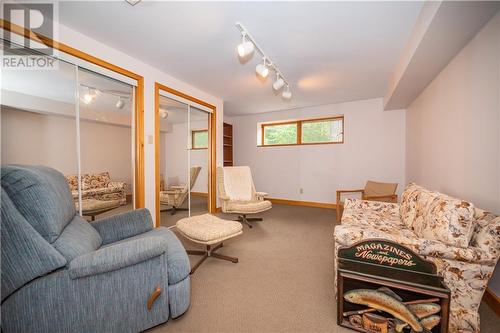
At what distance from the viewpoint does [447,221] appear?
1.31 m

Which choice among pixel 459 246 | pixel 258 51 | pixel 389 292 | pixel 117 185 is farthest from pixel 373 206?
pixel 117 185

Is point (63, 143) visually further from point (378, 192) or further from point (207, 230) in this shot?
point (378, 192)

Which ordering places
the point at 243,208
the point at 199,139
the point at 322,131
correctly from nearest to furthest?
1. the point at 243,208
2. the point at 199,139
3. the point at 322,131

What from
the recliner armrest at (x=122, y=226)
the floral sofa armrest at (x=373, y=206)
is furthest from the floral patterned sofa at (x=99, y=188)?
the floral sofa armrest at (x=373, y=206)

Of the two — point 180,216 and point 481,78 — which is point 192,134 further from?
point 481,78

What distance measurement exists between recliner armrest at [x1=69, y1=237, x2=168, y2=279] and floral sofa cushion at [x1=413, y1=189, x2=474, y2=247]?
1.83 m

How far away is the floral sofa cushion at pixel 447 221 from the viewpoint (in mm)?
1230

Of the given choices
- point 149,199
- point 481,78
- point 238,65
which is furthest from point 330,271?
point 238,65

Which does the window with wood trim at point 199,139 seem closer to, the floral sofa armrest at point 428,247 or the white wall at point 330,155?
the white wall at point 330,155

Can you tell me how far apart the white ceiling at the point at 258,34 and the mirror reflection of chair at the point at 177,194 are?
1.64m

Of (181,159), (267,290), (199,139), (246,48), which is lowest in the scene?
(267,290)

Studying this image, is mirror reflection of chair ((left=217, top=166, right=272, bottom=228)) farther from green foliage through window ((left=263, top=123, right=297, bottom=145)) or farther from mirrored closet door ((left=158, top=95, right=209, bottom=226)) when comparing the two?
green foliage through window ((left=263, top=123, right=297, bottom=145))

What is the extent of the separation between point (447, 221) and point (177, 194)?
3.29 m

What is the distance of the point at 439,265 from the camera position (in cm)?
121
